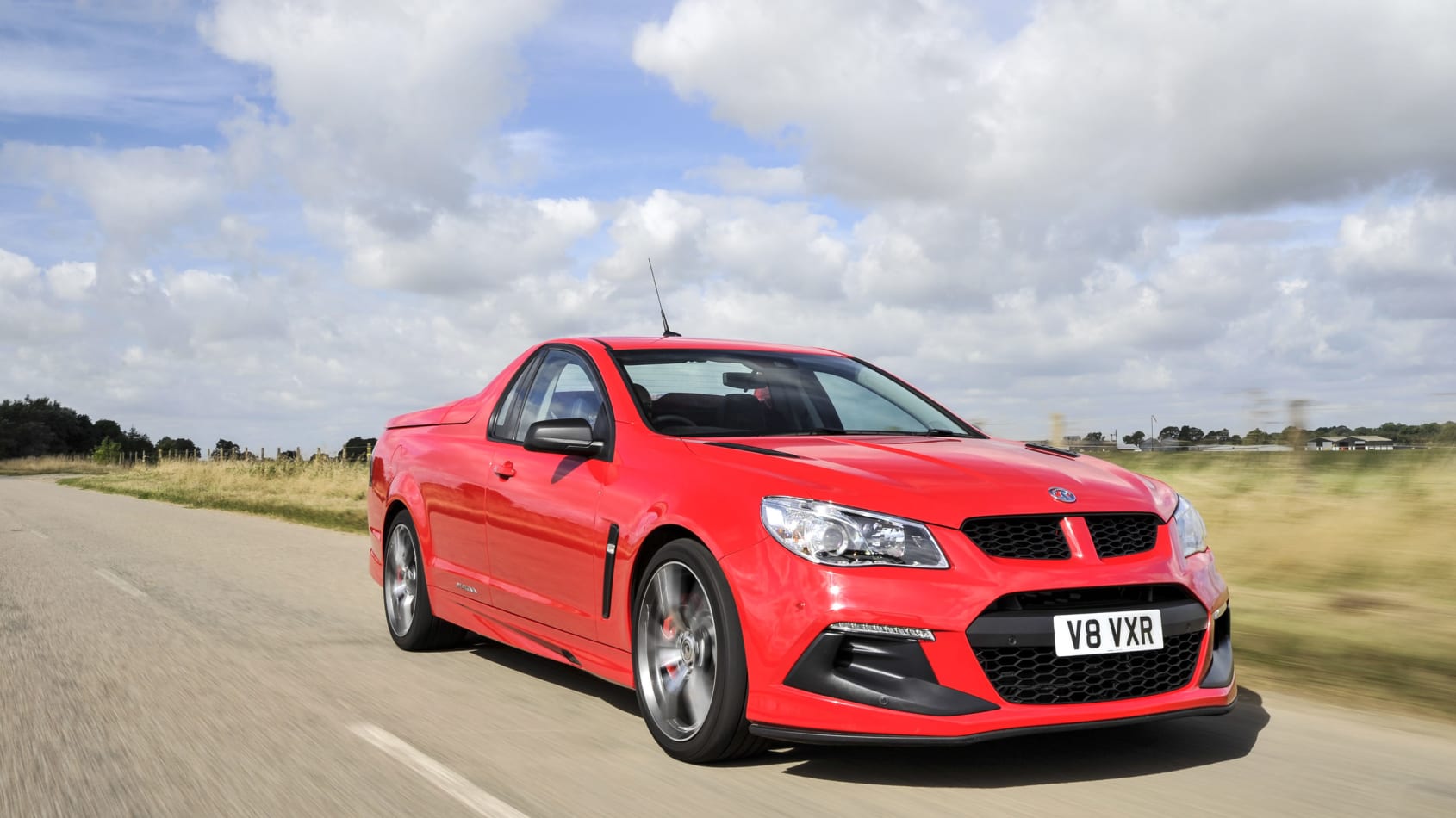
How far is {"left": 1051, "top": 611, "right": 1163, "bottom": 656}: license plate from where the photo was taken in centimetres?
415

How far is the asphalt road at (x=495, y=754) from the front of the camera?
4113mm

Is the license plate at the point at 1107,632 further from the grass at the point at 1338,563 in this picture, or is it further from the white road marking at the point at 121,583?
the white road marking at the point at 121,583

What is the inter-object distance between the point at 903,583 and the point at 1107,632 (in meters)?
0.69

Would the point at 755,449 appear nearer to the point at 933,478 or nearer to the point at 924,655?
the point at 933,478

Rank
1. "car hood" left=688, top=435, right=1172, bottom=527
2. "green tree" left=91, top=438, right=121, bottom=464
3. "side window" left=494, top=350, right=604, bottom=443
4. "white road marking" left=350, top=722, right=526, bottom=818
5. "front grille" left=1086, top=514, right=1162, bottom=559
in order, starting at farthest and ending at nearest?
"green tree" left=91, top=438, right=121, bottom=464 < "side window" left=494, top=350, right=604, bottom=443 < "front grille" left=1086, top=514, right=1162, bottom=559 < "car hood" left=688, top=435, right=1172, bottom=527 < "white road marking" left=350, top=722, right=526, bottom=818

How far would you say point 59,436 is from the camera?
425 feet

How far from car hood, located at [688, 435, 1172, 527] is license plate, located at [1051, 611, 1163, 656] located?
0.37 meters

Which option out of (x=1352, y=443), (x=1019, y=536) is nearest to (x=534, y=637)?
(x=1019, y=536)

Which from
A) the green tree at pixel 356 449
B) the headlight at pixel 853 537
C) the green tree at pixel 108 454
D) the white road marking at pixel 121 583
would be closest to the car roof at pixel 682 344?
the headlight at pixel 853 537

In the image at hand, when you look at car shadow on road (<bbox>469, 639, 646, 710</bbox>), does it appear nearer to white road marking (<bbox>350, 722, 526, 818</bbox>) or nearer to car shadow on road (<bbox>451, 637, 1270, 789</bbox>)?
car shadow on road (<bbox>451, 637, 1270, 789</bbox>)

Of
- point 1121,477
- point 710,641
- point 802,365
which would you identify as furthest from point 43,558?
point 1121,477

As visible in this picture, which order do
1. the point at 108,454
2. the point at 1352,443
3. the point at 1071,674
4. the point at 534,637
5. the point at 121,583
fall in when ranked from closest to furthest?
1. the point at 1071,674
2. the point at 534,637
3. the point at 121,583
4. the point at 1352,443
5. the point at 108,454

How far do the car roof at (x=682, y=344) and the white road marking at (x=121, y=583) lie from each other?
16.5ft

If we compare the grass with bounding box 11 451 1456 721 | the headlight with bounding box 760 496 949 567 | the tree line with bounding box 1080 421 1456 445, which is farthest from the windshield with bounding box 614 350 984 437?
the tree line with bounding box 1080 421 1456 445
